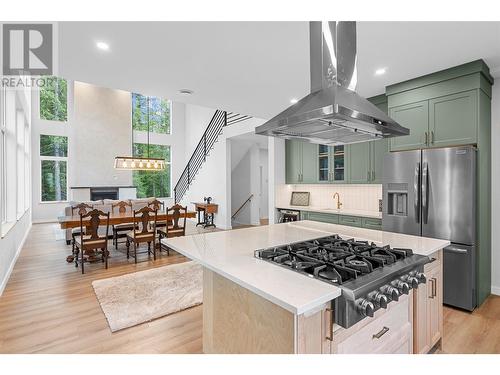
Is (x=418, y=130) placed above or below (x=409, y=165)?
above

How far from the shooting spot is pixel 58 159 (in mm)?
9391

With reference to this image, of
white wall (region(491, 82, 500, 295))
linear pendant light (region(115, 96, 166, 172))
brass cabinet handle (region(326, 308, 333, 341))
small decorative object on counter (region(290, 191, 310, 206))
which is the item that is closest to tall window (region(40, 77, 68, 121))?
linear pendant light (region(115, 96, 166, 172))

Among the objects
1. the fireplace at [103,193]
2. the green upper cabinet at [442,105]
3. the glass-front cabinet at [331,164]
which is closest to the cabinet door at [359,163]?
the glass-front cabinet at [331,164]

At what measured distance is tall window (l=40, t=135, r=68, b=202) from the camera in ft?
30.0

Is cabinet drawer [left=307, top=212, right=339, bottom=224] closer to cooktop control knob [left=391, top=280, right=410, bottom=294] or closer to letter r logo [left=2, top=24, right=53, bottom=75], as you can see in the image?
cooktop control knob [left=391, top=280, right=410, bottom=294]

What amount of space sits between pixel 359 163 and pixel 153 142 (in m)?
9.02

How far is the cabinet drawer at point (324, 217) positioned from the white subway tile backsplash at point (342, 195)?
613mm

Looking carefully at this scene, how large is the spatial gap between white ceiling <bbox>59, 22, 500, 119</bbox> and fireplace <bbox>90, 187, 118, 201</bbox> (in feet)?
23.5

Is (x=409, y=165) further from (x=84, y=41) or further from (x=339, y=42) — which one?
(x=84, y=41)

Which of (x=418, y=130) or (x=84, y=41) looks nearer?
(x=84, y=41)
